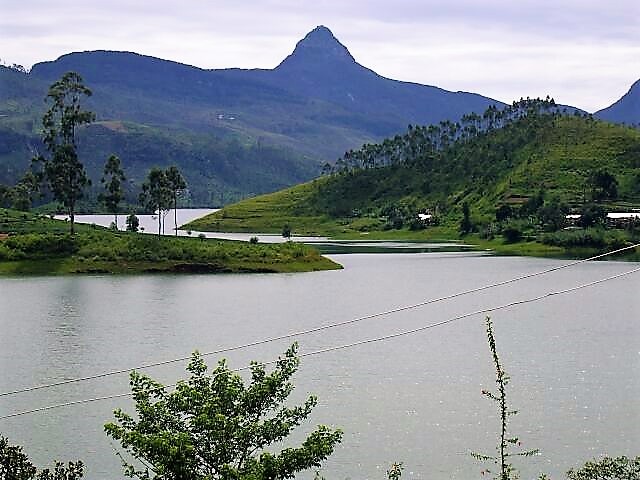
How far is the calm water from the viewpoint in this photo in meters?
29.7

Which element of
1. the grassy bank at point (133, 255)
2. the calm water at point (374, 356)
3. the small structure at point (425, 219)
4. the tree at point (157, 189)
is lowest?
the calm water at point (374, 356)

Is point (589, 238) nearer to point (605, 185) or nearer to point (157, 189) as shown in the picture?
point (605, 185)

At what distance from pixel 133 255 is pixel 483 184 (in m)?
88.9

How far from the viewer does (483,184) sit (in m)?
164

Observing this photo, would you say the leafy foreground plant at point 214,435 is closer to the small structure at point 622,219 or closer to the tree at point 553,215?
the small structure at point 622,219

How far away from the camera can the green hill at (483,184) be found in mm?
143375

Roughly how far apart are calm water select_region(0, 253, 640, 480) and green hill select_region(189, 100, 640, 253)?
6487cm

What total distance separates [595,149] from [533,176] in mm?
16328

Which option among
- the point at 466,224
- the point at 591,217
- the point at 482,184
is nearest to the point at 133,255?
the point at 591,217

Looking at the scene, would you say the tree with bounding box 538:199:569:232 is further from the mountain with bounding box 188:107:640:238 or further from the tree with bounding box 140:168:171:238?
the tree with bounding box 140:168:171:238

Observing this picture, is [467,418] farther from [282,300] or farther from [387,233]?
[387,233]

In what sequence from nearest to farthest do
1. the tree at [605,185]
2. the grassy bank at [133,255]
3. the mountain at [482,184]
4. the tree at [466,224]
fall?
the grassy bank at [133,255] → the tree at [605,185] → the tree at [466,224] → the mountain at [482,184]

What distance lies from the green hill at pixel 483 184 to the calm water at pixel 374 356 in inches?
2554

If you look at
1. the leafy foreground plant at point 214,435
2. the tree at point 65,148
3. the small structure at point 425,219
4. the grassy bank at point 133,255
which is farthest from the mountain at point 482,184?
the leafy foreground plant at point 214,435
